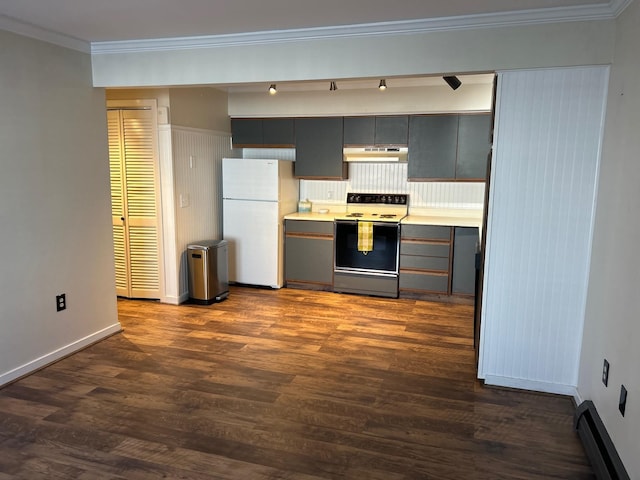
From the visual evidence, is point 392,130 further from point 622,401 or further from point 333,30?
point 622,401

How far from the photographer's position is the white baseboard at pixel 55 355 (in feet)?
10.5

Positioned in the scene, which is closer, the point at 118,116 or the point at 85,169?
the point at 85,169

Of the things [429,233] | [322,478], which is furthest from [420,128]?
[322,478]

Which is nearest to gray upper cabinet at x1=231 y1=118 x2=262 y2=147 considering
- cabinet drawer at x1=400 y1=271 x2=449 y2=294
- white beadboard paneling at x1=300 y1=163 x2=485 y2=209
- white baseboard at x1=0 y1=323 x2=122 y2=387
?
white beadboard paneling at x1=300 y1=163 x2=485 y2=209

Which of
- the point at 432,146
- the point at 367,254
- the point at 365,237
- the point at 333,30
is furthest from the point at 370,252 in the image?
the point at 333,30

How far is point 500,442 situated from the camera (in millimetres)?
2555

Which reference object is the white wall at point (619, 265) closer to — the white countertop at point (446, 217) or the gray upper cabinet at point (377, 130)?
the white countertop at point (446, 217)

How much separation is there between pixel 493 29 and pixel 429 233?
2.53m

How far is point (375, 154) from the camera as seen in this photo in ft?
17.9

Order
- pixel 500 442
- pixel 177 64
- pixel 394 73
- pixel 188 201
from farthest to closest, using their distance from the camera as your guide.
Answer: pixel 188 201
pixel 177 64
pixel 394 73
pixel 500 442

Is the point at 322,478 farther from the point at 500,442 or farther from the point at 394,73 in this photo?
the point at 394,73

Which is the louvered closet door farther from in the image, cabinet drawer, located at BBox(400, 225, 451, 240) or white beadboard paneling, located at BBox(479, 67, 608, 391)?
white beadboard paneling, located at BBox(479, 67, 608, 391)

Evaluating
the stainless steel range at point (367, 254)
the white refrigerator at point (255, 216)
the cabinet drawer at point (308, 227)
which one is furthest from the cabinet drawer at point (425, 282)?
the white refrigerator at point (255, 216)

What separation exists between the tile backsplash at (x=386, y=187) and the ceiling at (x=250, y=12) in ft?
9.21
